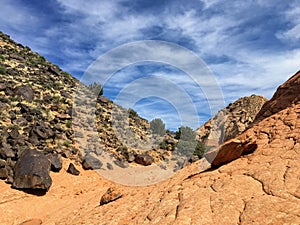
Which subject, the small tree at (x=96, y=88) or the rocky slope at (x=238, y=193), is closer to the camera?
the rocky slope at (x=238, y=193)

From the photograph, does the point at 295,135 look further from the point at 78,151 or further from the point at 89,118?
Result: the point at 89,118

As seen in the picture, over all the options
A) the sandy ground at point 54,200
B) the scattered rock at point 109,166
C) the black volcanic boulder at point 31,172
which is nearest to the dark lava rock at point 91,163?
the scattered rock at point 109,166

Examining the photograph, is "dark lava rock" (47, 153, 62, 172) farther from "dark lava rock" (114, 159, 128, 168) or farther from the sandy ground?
"dark lava rock" (114, 159, 128, 168)

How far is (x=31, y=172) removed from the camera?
1633 cm

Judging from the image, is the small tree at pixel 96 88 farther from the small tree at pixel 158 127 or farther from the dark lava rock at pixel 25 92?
the dark lava rock at pixel 25 92

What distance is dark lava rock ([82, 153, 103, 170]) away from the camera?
904 inches

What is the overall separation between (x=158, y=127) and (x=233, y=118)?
21.5 meters

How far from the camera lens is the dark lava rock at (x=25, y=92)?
99.2 feet

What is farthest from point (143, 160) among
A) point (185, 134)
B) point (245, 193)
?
point (245, 193)

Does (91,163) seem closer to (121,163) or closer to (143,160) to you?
(121,163)

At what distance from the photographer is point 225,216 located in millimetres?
5785

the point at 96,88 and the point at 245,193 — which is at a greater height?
the point at 96,88

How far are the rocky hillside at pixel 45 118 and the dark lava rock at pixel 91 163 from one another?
299mm

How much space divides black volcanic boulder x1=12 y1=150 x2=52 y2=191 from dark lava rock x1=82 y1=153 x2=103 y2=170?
5652 mm
